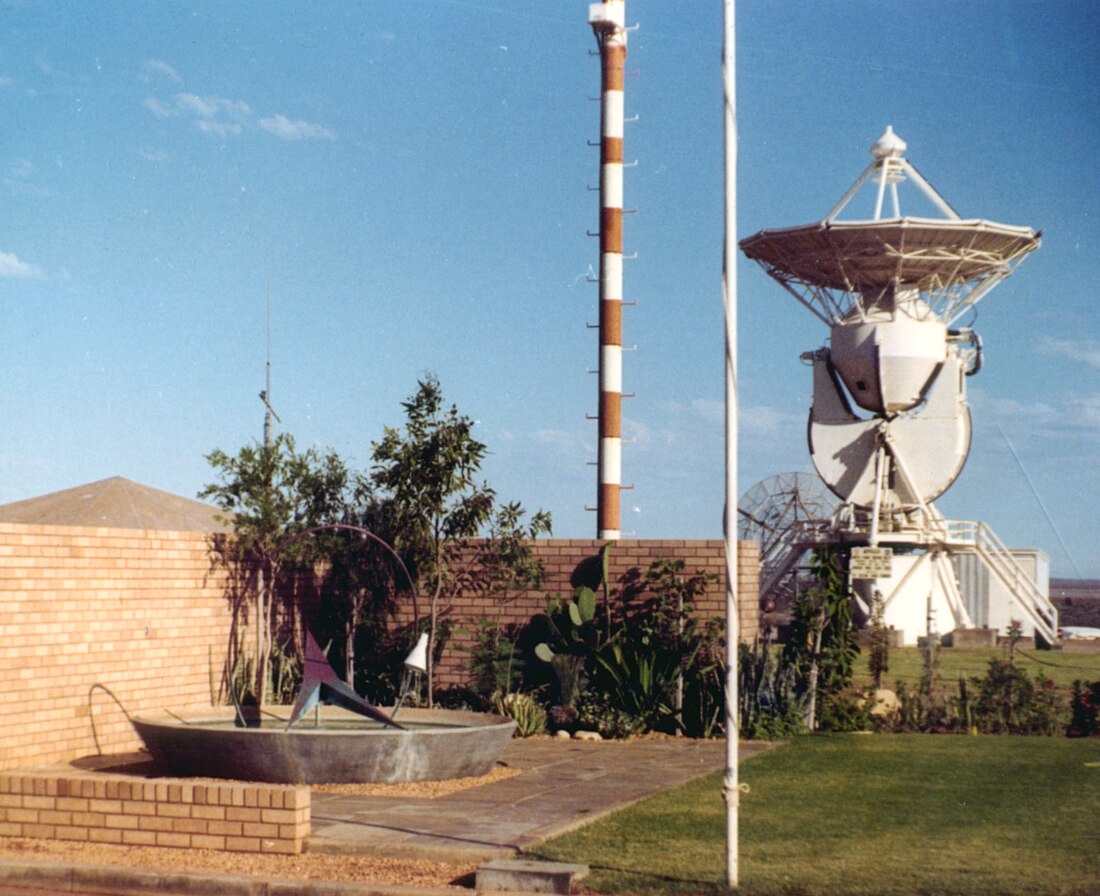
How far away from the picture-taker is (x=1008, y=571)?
45.6 meters

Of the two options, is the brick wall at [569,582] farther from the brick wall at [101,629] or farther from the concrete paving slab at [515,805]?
the concrete paving slab at [515,805]

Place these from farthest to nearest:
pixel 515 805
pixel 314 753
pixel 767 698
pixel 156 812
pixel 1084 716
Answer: pixel 1084 716 < pixel 767 698 < pixel 314 753 < pixel 515 805 < pixel 156 812

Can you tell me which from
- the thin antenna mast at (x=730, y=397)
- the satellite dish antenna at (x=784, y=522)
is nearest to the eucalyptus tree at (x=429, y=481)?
the thin antenna mast at (x=730, y=397)

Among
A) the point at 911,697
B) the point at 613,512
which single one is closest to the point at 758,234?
the point at 613,512

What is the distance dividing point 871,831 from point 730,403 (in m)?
3.48

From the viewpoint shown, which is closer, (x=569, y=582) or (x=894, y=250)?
(x=569, y=582)

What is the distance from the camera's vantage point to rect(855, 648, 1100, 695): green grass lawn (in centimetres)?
2198

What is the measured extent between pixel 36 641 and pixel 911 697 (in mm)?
10321

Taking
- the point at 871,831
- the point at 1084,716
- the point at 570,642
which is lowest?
the point at 871,831

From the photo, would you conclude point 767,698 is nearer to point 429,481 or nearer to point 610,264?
point 429,481

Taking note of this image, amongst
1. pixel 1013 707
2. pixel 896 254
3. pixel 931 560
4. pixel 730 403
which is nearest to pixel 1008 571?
pixel 931 560

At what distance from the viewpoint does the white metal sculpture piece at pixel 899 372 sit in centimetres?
3709

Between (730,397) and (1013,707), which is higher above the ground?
(730,397)

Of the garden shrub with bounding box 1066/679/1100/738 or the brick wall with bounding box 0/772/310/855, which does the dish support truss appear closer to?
→ the garden shrub with bounding box 1066/679/1100/738
